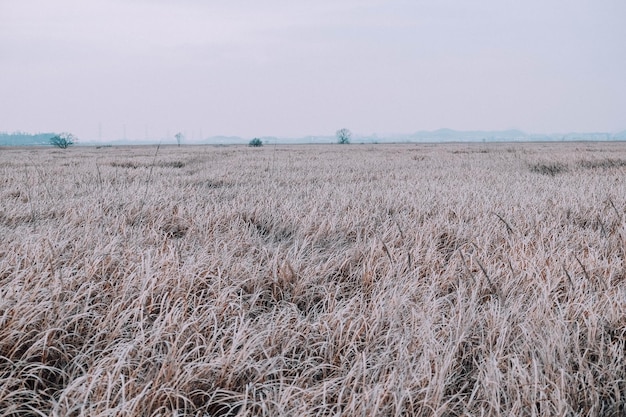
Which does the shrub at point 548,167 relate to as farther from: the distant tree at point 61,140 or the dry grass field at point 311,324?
the distant tree at point 61,140

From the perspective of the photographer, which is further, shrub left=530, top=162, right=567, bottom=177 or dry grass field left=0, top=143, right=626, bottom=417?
shrub left=530, top=162, right=567, bottom=177

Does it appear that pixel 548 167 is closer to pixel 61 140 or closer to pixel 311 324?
pixel 311 324

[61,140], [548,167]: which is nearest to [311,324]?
[548,167]

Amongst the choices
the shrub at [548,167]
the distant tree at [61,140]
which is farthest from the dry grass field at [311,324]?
the distant tree at [61,140]

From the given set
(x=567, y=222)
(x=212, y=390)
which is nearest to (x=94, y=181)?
(x=212, y=390)

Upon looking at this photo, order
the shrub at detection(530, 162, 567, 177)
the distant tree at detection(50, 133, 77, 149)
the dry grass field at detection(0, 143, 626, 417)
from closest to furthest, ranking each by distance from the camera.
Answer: the dry grass field at detection(0, 143, 626, 417) < the shrub at detection(530, 162, 567, 177) < the distant tree at detection(50, 133, 77, 149)

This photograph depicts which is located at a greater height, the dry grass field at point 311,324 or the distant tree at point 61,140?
the distant tree at point 61,140

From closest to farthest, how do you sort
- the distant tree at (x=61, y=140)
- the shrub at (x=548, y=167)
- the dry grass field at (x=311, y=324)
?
the dry grass field at (x=311, y=324) → the shrub at (x=548, y=167) → the distant tree at (x=61, y=140)

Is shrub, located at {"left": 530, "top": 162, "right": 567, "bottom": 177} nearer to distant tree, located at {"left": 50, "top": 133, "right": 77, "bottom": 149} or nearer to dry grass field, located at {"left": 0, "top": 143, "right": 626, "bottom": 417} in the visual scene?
dry grass field, located at {"left": 0, "top": 143, "right": 626, "bottom": 417}

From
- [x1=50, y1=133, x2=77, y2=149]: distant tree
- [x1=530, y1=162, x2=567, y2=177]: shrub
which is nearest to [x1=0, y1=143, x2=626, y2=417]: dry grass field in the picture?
[x1=530, y1=162, x2=567, y2=177]: shrub

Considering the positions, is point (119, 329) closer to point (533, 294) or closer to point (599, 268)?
point (533, 294)

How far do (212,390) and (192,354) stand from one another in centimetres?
24

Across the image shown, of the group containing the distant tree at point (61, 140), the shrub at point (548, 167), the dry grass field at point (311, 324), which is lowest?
the dry grass field at point (311, 324)

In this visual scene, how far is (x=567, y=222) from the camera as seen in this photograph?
15.3 feet
